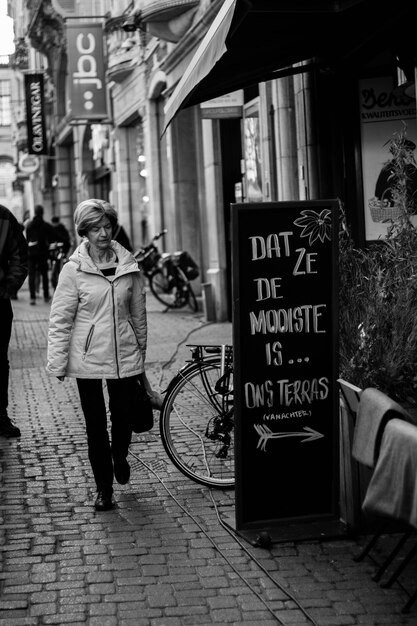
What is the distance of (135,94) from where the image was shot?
2308 centimetres

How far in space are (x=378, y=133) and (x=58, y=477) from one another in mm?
5036

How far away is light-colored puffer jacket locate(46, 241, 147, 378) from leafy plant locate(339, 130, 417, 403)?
132 centimetres

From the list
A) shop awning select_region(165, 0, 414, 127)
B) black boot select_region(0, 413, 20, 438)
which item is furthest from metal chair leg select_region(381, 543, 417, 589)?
black boot select_region(0, 413, 20, 438)

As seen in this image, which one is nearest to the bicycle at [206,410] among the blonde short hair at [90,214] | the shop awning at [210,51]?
the blonde short hair at [90,214]

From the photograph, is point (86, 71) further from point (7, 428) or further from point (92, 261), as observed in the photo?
point (92, 261)

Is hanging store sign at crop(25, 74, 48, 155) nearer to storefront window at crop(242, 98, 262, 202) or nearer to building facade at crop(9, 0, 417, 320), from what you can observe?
building facade at crop(9, 0, 417, 320)

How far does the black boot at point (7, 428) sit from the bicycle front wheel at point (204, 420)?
1.81 m

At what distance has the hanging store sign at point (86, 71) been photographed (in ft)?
82.7

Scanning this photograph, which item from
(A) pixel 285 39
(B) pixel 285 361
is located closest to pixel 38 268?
(A) pixel 285 39

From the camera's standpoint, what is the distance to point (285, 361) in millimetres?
5535

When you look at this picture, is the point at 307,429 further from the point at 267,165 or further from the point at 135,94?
the point at 135,94

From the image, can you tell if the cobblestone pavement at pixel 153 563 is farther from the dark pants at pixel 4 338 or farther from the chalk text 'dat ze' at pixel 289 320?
the chalk text 'dat ze' at pixel 289 320

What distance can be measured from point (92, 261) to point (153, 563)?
6.19 ft

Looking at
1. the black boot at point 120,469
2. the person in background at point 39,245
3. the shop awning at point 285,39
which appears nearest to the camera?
the black boot at point 120,469
